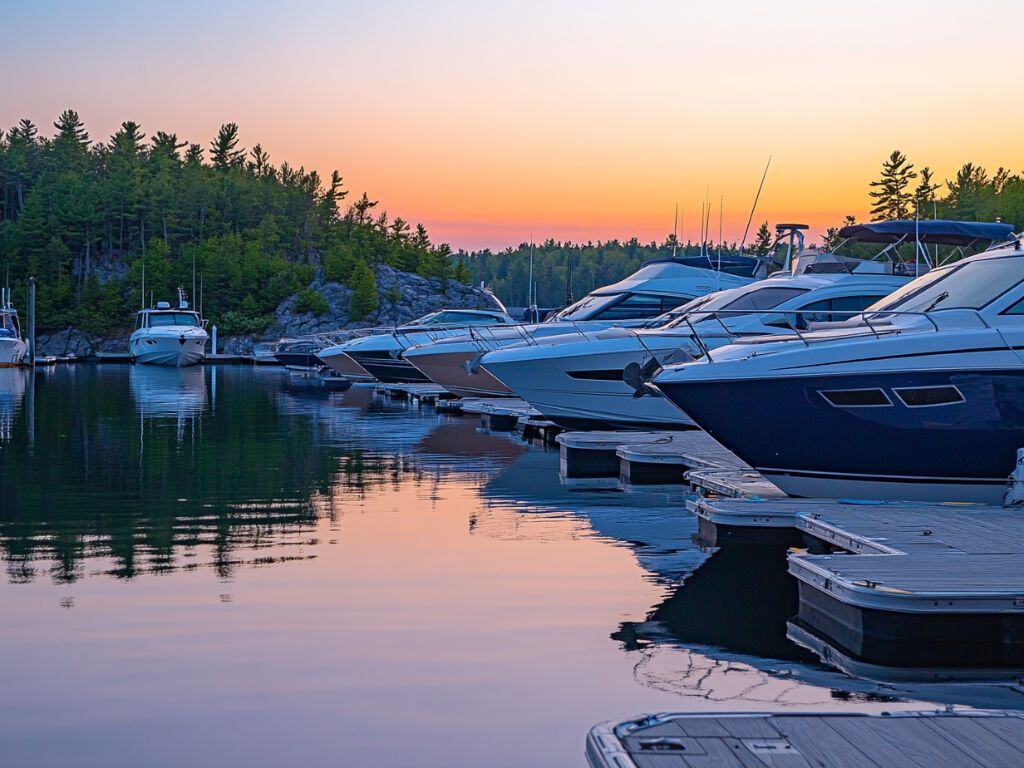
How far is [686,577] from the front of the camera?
977cm

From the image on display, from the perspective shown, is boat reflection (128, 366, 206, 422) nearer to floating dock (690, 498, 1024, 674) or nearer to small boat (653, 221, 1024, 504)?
small boat (653, 221, 1024, 504)

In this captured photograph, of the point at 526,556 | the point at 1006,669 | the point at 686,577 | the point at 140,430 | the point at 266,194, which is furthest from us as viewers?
Answer: the point at 266,194

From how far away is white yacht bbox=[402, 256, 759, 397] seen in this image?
79.2 ft

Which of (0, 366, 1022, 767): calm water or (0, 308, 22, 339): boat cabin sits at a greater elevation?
(0, 308, 22, 339): boat cabin

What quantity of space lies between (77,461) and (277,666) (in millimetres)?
10824

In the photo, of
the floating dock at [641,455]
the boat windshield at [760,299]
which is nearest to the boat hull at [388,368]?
the boat windshield at [760,299]

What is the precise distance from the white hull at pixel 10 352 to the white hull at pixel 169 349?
746cm

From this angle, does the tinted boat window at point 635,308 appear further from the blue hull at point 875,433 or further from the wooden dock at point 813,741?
the wooden dock at point 813,741

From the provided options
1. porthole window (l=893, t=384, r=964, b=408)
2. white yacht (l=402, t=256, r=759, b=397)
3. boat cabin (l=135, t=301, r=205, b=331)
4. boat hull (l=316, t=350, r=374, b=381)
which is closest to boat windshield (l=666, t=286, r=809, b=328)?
white yacht (l=402, t=256, r=759, b=397)

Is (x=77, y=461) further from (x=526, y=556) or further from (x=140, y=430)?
(x=526, y=556)

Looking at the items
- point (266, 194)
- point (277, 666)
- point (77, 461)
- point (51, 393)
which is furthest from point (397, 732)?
point (266, 194)

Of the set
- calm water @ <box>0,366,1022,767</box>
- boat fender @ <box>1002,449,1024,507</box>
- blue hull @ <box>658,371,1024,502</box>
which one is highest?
blue hull @ <box>658,371,1024,502</box>

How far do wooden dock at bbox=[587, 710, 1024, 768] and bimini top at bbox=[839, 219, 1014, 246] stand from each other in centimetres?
1516

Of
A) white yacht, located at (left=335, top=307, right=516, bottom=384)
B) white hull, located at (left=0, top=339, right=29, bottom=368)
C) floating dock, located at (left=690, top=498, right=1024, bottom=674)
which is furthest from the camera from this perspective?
white hull, located at (left=0, top=339, right=29, bottom=368)
